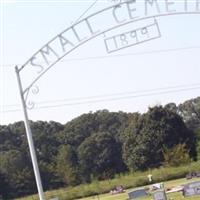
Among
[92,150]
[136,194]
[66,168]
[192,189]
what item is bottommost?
[192,189]

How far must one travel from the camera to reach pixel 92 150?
267 ft

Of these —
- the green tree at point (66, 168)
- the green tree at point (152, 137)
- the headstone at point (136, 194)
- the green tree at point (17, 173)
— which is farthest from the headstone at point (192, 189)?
the green tree at point (66, 168)

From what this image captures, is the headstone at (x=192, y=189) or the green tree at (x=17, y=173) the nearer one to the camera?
the headstone at (x=192, y=189)

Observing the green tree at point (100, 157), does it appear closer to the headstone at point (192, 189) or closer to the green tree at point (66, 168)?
the green tree at point (66, 168)

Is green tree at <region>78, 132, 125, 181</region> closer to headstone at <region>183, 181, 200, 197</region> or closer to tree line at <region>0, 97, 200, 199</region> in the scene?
tree line at <region>0, 97, 200, 199</region>

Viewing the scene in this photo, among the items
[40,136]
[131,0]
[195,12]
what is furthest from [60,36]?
[40,136]

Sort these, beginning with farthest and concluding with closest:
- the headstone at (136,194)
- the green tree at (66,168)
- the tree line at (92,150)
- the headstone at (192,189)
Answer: the green tree at (66,168) < the tree line at (92,150) < the headstone at (136,194) < the headstone at (192,189)

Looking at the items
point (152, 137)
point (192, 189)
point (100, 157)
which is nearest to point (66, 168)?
point (100, 157)

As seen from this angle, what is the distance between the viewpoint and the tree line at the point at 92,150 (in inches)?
2736

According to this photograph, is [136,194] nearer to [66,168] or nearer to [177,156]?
[177,156]

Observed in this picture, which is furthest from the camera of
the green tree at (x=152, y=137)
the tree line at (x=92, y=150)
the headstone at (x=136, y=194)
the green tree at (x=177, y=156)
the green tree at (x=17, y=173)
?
the green tree at (x=152, y=137)

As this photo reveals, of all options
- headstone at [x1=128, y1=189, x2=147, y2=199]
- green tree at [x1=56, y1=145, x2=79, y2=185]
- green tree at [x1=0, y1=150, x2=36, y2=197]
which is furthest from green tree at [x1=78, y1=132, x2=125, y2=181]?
headstone at [x1=128, y1=189, x2=147, y2=199]

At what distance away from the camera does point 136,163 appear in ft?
237

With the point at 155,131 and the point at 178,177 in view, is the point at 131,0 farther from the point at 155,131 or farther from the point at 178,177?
the point at 155,131
